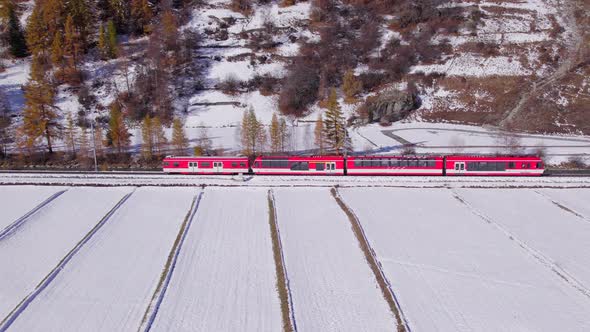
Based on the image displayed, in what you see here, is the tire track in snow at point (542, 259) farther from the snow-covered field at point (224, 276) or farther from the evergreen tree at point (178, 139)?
the evergreen tree at point (178, 139)

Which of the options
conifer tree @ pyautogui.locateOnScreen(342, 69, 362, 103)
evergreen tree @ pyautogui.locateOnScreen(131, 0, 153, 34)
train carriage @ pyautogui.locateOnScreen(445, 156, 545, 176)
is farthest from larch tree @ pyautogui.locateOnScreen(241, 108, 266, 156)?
evergreen tree @ pyautogui.locateOnScreen(131, 0, 153, 34)

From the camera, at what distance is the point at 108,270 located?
3212 cm

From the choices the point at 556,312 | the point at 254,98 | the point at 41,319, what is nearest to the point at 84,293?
the point at 41,319

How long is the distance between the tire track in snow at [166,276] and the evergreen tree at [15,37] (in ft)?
226

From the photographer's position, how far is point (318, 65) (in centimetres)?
8831

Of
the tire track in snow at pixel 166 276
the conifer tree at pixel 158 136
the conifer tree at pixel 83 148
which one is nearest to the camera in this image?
the tire track in snow at pixel 166 276

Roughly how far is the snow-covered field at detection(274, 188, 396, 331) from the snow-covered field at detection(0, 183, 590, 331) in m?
0.12

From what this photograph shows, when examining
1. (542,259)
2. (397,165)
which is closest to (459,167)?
(397,165)

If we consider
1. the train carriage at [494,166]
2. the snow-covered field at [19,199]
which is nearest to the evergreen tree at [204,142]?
the snow-covered field at [19,199]

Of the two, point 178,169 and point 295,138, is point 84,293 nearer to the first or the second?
point 178,169

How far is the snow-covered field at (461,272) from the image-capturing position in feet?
87.1

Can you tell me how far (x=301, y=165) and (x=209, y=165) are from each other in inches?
431

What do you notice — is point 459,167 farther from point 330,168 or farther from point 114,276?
point 114,276

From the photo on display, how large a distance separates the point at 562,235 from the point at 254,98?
191ft
